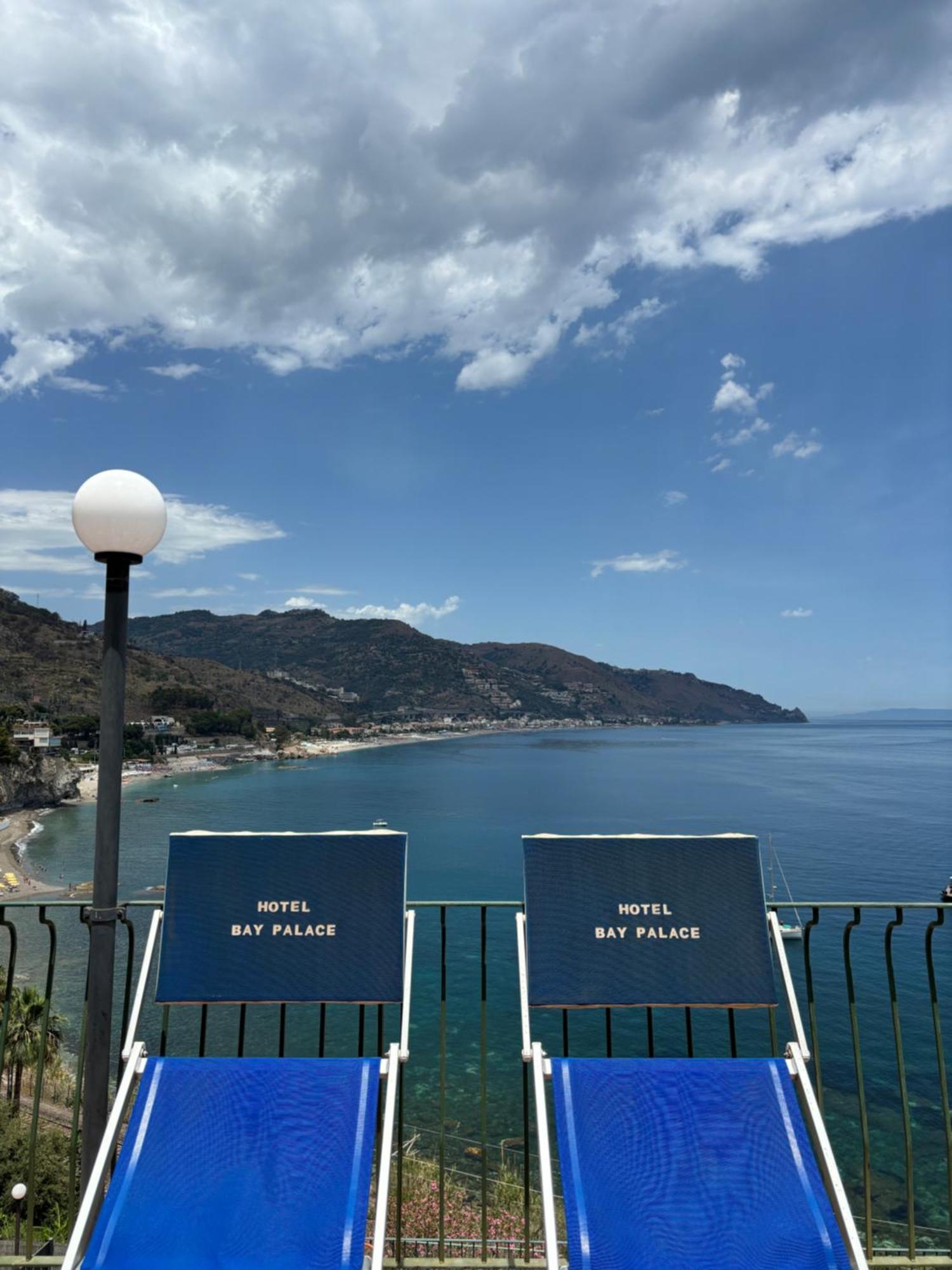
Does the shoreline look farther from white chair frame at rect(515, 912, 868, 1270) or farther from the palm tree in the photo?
the palm tree

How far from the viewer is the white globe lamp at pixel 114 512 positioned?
2873mm

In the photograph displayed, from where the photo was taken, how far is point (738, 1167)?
2432 mm

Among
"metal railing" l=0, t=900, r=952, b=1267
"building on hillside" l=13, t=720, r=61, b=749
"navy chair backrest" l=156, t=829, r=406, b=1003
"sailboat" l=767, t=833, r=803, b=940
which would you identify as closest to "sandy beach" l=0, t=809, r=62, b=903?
"metal railing" l=0, t=900, r=952, b=1267

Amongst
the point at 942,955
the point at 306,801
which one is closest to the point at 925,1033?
the point at 942,955

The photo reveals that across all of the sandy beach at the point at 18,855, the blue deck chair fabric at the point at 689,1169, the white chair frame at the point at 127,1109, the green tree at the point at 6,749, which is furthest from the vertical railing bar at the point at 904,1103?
the green tree at the point at 6,749

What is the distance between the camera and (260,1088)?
259 centimetres

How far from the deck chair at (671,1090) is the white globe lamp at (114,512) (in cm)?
184

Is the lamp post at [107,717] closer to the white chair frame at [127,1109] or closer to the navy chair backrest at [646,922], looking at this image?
the white chair frame at [127,1109]

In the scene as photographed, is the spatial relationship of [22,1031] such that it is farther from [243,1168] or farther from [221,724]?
[221,724]

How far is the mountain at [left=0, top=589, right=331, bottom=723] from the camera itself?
85.5 m

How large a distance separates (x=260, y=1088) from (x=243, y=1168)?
0.75 ft

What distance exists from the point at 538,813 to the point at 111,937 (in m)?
57.3

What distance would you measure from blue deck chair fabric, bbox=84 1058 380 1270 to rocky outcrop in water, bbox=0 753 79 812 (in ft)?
211

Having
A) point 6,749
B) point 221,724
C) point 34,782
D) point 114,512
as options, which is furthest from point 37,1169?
point 221,724
